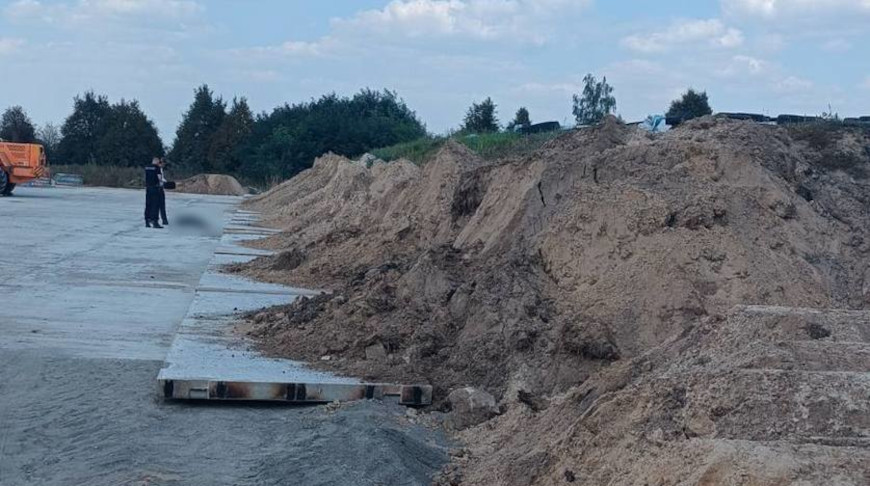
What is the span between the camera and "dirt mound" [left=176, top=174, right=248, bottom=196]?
67.7 metres

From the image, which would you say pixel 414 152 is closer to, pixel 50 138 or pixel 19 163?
pixel 19 163

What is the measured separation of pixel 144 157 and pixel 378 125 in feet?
84.4

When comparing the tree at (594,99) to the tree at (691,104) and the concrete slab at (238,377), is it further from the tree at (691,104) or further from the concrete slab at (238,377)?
the concrete slab at (238,377)

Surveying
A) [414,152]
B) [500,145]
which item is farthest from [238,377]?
[414,152]

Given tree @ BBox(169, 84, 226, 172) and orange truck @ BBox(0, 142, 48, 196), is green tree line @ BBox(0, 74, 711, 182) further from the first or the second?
orange truck @ BBox(0, 142, 48, 196)

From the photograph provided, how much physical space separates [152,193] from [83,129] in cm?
6894

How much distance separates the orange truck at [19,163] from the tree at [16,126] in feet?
131

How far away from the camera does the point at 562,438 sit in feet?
20.1

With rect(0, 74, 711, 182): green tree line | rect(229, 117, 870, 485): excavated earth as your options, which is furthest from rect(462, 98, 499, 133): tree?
rect(229, 117, 870, 485): excavated earth

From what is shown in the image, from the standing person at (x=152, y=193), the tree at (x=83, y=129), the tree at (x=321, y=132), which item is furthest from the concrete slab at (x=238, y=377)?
the tree at (x=83, y=129)

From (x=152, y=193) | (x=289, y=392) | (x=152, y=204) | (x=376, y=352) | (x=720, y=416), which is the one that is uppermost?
(x=152, y=193)

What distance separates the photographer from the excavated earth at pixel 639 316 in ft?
16.9

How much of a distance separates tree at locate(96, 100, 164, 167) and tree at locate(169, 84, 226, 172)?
6.18ft

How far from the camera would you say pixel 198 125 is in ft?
295
